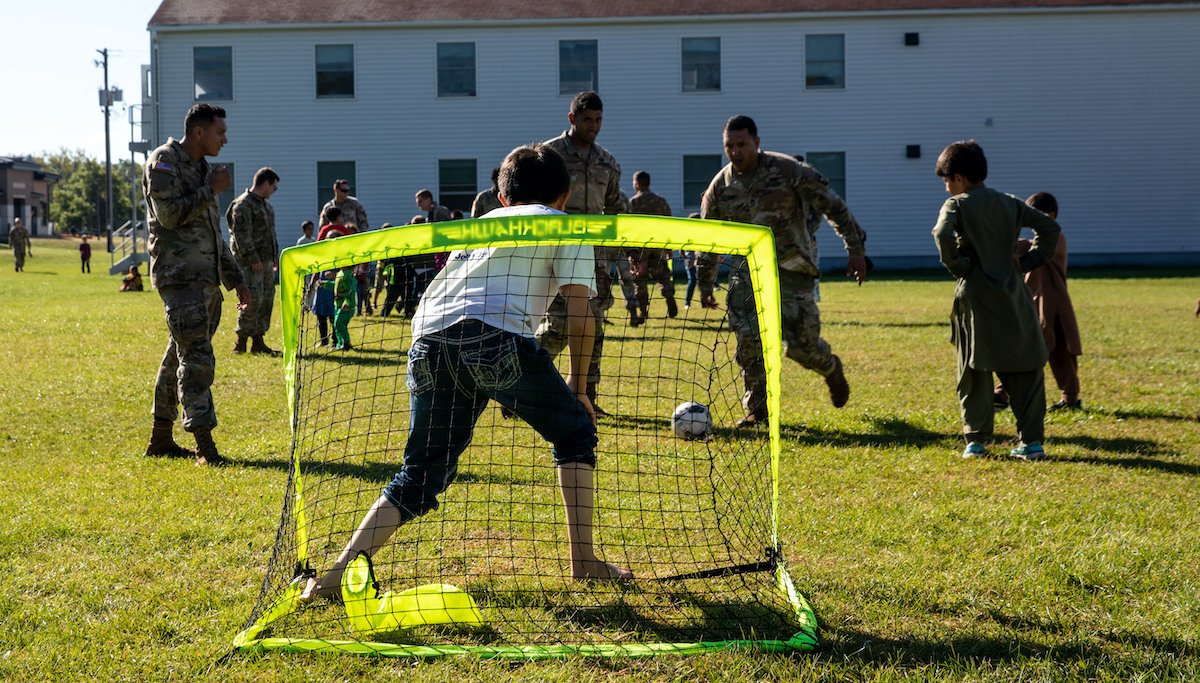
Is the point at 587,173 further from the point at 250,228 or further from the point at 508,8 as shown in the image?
the point at 508,8

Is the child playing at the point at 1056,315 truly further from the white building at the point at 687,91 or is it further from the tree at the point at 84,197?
the tree at the point at 84,197

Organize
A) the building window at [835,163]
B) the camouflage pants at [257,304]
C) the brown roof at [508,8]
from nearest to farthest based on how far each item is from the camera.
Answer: the camouflage pants at [257,304]
the brown roof at [508,8]
the building window at [835,163]

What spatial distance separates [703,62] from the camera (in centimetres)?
3078

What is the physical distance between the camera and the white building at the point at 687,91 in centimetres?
3075

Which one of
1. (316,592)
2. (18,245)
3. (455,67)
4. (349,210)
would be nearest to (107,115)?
(18,245)

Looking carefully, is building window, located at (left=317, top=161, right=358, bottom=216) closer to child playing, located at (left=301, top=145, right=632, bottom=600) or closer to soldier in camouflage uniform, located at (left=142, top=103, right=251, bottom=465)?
soldier in camouflage uniform, located at (left=142, top=103, right=251, bottom=465)

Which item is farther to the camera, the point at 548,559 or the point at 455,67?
the point at 455,67

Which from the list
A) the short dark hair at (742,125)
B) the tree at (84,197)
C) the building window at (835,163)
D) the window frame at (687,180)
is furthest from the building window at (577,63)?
the tree at (84,197)

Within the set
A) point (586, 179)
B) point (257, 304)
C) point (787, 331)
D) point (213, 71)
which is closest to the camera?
point (787, 331)

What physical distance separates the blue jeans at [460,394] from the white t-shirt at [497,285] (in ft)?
Result: 0.16

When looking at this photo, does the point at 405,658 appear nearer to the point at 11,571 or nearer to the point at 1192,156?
the point at 11,571

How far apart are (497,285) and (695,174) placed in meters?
27.4

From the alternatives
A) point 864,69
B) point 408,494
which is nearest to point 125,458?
point 408,494

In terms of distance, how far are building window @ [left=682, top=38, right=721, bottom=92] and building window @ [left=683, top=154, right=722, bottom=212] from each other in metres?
1.90
